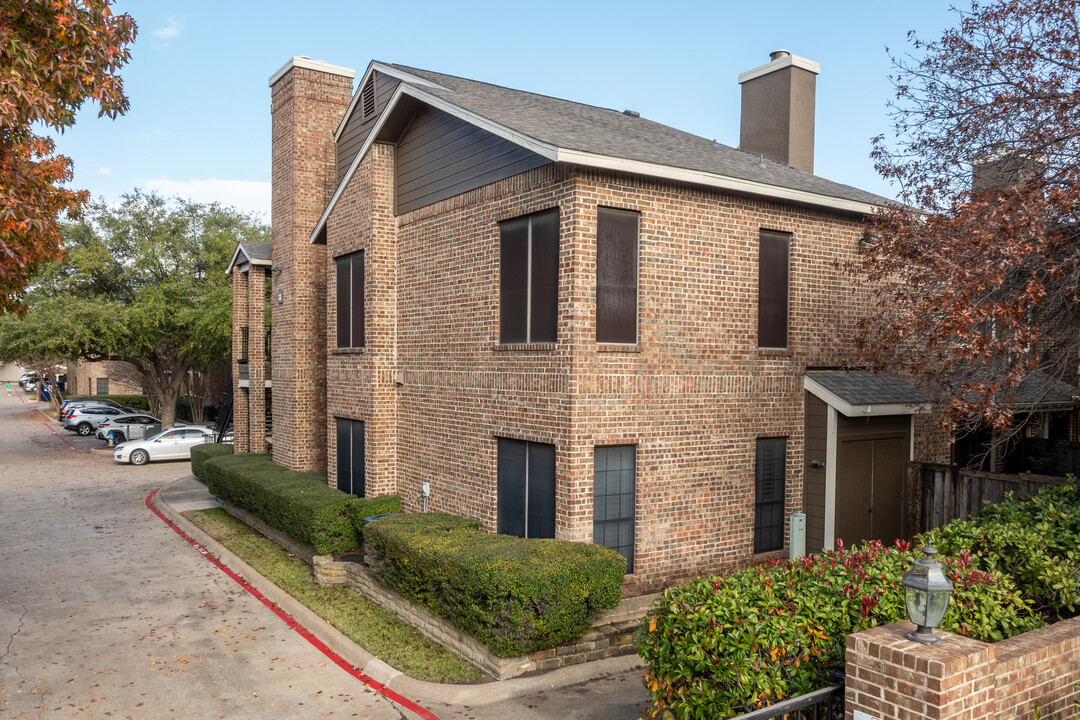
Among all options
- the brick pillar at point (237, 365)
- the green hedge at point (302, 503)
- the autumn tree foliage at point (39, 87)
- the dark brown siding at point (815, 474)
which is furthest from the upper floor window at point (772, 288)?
the brick pillar at point (237, 365)

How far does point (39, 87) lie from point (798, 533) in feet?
36.1

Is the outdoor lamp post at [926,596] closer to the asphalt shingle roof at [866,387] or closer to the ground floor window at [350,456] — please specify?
the asphalt shingle roof at [866,387]

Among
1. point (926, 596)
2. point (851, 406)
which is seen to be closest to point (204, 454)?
point (851, 406)

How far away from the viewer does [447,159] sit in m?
12.8

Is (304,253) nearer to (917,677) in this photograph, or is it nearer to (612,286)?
(612,286)

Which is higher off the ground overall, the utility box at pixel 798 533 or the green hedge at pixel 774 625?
the green hedge at pixel 774 625

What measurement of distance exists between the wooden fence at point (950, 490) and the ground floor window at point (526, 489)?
5633 millimetres

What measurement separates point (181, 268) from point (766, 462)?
31412 millimetres

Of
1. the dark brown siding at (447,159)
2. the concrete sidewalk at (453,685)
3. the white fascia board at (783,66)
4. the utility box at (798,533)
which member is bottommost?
the concrete sidewalk at (453,685)

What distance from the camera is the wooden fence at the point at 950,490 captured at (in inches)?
402

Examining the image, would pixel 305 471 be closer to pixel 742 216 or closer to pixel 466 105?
pixel 466 105

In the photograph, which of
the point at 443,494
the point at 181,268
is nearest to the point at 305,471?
the point at 443,494

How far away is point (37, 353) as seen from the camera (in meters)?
32.4

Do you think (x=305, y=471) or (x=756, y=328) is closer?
(x=756, y=328)
